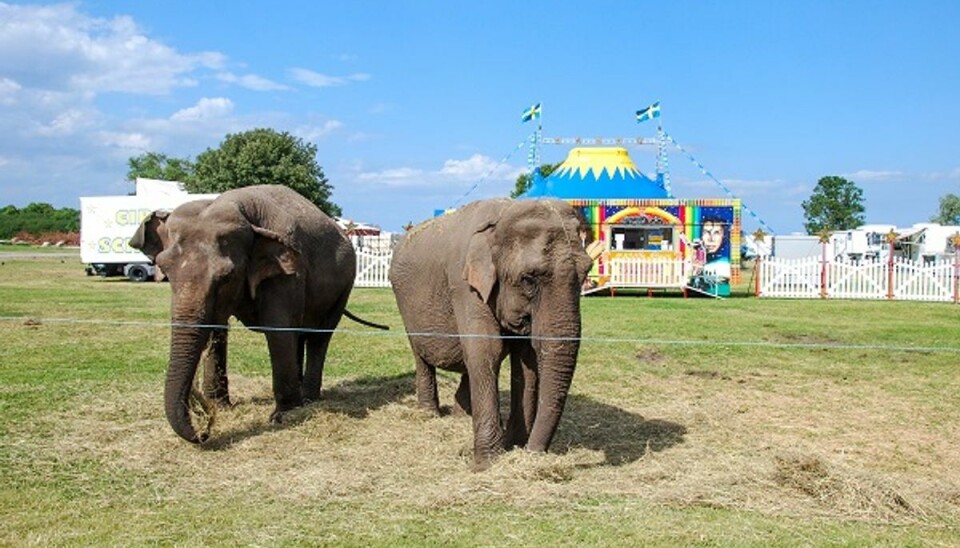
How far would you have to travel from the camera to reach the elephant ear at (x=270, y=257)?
908 cm

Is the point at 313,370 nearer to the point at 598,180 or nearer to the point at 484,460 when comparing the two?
the point at 484,460

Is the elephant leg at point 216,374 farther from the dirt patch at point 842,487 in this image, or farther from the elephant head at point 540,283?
the dirt patch at point 842,487

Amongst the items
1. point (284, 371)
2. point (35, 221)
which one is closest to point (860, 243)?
point (284, 371)

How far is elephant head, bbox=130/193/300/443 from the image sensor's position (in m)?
8.05

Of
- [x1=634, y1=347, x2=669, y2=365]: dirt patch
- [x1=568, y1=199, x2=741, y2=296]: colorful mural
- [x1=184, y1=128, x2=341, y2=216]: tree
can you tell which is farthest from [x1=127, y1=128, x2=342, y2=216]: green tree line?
[x1=634, y1=347, x2=669, y2=365]: dirt patch

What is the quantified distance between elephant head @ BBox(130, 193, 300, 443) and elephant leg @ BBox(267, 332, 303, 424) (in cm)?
54

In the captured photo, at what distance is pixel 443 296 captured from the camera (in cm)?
873

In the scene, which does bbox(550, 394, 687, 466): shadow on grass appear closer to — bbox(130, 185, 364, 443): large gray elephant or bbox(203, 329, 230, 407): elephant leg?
bbox(130, 185, 364, 443): large gray elephant

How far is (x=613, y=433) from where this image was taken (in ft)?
29.9

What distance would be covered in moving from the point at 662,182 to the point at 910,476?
31881 millimetres

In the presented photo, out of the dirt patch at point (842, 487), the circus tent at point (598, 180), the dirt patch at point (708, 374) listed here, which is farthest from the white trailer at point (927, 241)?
the dirt patch at point (842, 487)

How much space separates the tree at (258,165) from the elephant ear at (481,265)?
54712 millimetres

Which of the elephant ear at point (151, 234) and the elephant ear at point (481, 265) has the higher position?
the elephant ear at point (151, 234)

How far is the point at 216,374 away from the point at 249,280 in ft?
5.22
